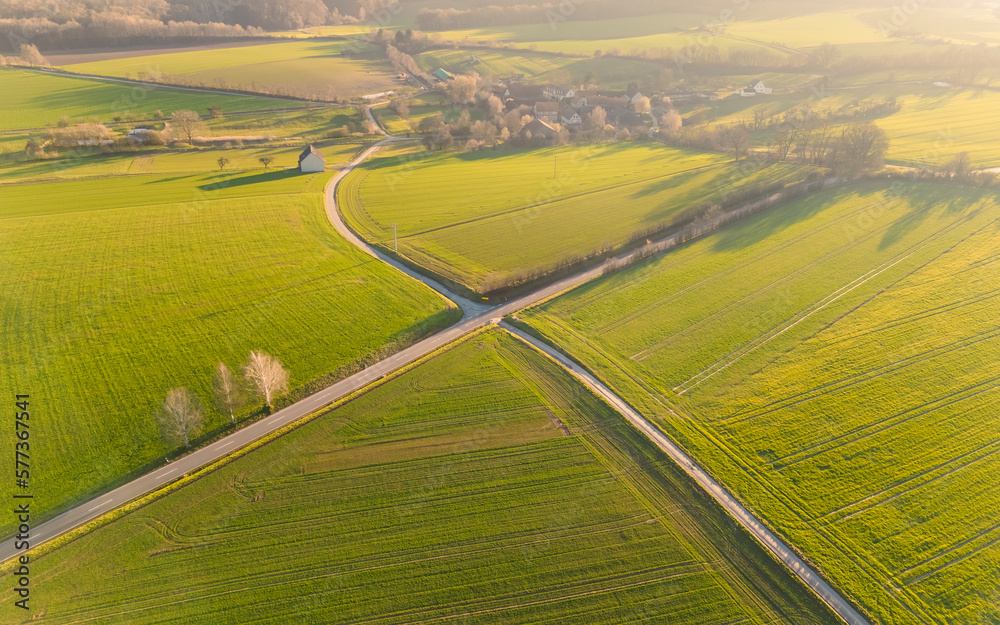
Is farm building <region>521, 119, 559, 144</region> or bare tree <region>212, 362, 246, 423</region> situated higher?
farm building <region>521, 119, 559, 144</region>

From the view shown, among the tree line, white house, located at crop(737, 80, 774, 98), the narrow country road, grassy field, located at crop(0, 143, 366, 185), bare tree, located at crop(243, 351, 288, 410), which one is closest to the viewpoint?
the narrow country road

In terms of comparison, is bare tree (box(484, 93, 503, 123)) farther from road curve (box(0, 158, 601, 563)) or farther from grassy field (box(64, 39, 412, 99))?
road curve (box(0, 158, 601, 563))

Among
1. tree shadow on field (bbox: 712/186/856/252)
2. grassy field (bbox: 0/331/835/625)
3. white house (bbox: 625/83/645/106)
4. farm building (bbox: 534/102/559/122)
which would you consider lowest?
grassy field (bbox: 0/331/835/625)

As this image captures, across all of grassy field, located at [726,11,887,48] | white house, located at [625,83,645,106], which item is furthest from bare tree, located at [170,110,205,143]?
grassy field, located at [726,11,887,48]

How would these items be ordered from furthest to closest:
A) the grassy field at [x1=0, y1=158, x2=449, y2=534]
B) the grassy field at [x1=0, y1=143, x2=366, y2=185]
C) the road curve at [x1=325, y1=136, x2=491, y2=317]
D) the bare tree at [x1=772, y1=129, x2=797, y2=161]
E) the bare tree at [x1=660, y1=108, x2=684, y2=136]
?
the bare tree at [x1=660, y1=108, x2=684, y2=136], the bare tree at [x1=772, y1=129, x2=797, y2=161], the grassy field at [x1=0, y1=143, x2=366, y2=185], the road curve at [x1=325, y1=136, x2=491, y2=317], the grassy field at [x1=0, y1=158, x2=449, y2=534]

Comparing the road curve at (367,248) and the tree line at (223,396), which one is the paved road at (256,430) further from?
the tree line at (223,396)

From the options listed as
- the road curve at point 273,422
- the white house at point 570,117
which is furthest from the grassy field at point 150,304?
the white house at point 570,117
